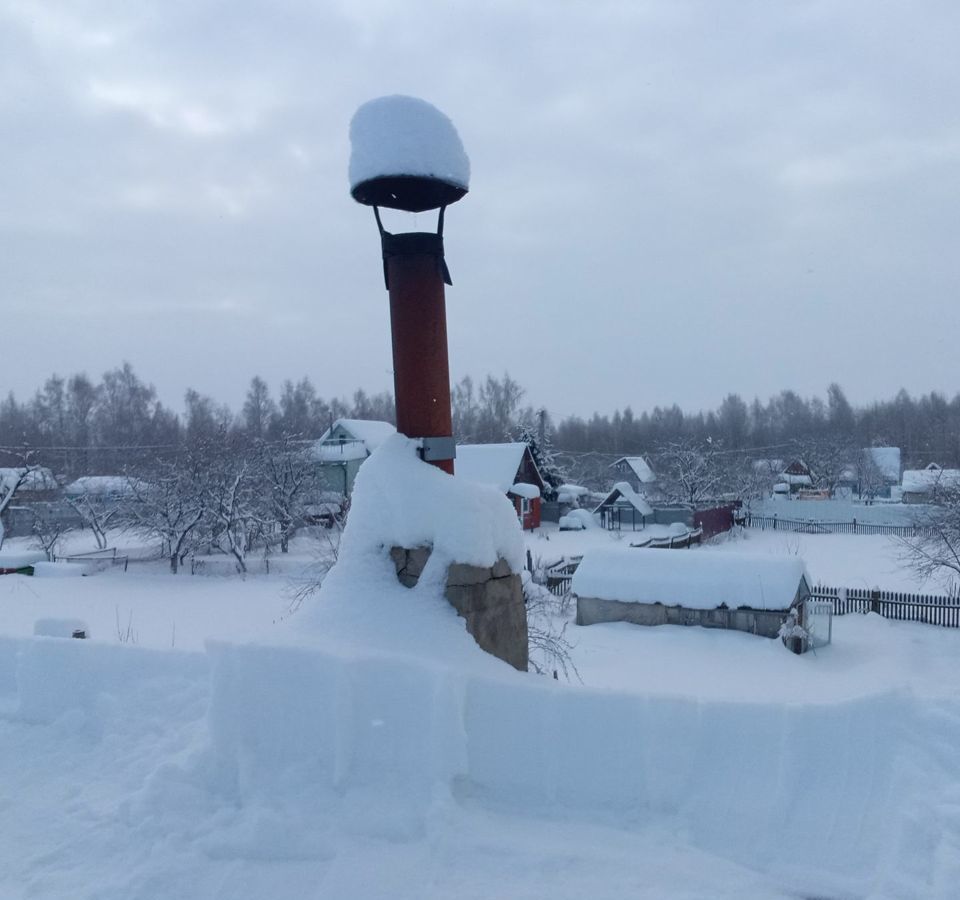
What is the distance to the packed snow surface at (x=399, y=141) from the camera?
6.04m

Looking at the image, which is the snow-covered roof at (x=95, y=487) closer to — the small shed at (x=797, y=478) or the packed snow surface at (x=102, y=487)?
the packed snow surface at (x=102, y=487)

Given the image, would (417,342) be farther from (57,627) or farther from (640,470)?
(640,470)

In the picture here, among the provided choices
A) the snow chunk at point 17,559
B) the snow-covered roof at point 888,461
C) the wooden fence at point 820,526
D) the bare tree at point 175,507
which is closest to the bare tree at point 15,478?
the snow chunk at point 17,559

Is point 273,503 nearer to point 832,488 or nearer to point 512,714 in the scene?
point 512,714

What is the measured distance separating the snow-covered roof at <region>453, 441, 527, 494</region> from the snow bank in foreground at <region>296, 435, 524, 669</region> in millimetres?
31147

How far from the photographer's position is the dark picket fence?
18.5 m

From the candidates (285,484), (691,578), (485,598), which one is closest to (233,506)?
(285,484)

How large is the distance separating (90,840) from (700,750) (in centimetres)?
381

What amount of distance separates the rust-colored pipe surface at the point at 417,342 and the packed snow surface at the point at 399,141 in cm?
70

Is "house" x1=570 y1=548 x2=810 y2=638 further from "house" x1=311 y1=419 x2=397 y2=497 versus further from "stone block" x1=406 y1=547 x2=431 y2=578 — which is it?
"house" x1=311 y1=419 x2=397 y2=497

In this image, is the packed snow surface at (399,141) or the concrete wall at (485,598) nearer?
the concrete wall at (485,598)

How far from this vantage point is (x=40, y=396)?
8425 cm

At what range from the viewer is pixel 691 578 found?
17.2m

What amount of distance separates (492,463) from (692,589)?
74.2 feet
